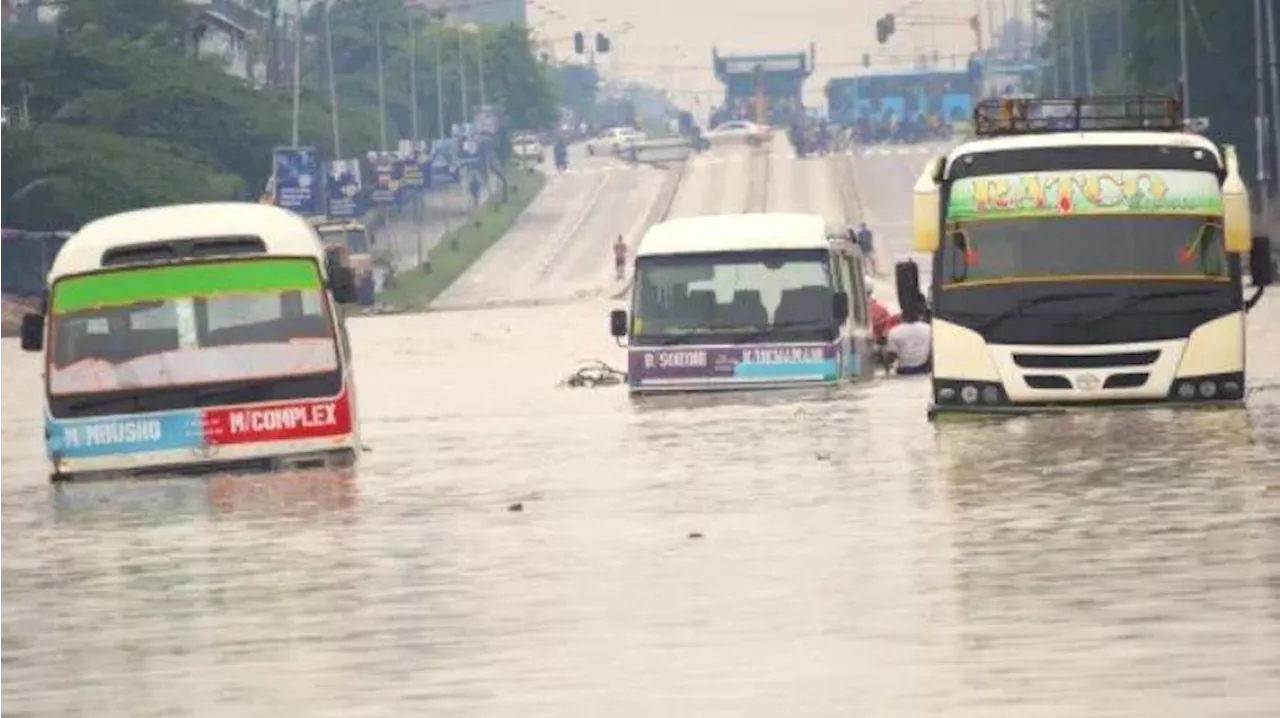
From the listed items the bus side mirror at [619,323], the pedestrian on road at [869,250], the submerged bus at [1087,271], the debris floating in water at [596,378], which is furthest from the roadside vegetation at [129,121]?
the submerged bus at [1087,271]

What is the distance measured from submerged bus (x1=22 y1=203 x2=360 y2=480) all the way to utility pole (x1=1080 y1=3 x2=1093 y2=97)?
131123 mm

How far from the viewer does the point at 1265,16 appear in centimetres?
10288

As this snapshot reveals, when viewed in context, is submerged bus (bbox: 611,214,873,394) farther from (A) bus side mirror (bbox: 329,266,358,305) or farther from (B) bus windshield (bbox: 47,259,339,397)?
(B) bus windshield (bbox: 47,259,339,397)

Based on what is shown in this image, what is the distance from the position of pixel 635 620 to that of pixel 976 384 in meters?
14.1

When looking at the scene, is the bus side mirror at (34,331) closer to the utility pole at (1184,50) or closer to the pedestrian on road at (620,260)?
the utility pole at (1184,50)

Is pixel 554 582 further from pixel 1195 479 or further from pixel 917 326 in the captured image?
pixel 917 326

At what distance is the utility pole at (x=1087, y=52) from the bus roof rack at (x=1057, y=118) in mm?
125639

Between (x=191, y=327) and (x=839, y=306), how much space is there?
39.2ft

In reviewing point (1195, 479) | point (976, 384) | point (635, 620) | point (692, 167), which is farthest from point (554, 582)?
point (692, 167)

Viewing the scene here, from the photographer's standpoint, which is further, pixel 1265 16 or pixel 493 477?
pixel 1265 16

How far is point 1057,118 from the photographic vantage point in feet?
115

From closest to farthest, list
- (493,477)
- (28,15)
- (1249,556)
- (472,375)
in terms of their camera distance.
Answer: (1249,556) < (493,477) < (472,375) < (28,15)

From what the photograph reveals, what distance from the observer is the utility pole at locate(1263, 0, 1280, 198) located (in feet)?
319

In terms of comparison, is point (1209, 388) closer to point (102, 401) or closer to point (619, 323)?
point (102, 401)
